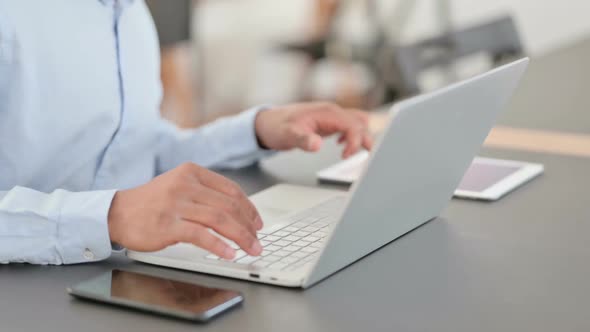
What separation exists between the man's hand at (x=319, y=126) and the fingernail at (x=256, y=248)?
0.48 m

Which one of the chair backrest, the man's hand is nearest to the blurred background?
the chair backrest

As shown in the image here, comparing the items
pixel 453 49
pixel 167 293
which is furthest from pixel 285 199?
pixel 453 49

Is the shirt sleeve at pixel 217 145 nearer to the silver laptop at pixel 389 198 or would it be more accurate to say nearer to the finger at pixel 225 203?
the silver laptop at pixel 389 198

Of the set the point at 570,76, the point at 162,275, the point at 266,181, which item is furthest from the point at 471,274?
the point at 570,76

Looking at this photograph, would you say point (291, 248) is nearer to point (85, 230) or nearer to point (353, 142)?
point (85, 230)

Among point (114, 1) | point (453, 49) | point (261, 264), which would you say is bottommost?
point (453, 49)

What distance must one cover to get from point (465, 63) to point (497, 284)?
3.93 m

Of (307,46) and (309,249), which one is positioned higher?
(309,249)

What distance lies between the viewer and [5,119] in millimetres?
1252

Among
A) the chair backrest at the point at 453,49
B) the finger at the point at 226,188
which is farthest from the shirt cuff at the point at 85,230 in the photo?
the chair backrest at the point at 453,49

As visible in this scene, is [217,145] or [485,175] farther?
[217,145]

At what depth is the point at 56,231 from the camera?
3.42ft

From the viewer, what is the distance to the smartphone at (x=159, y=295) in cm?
87

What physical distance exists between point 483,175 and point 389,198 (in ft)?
1.47
